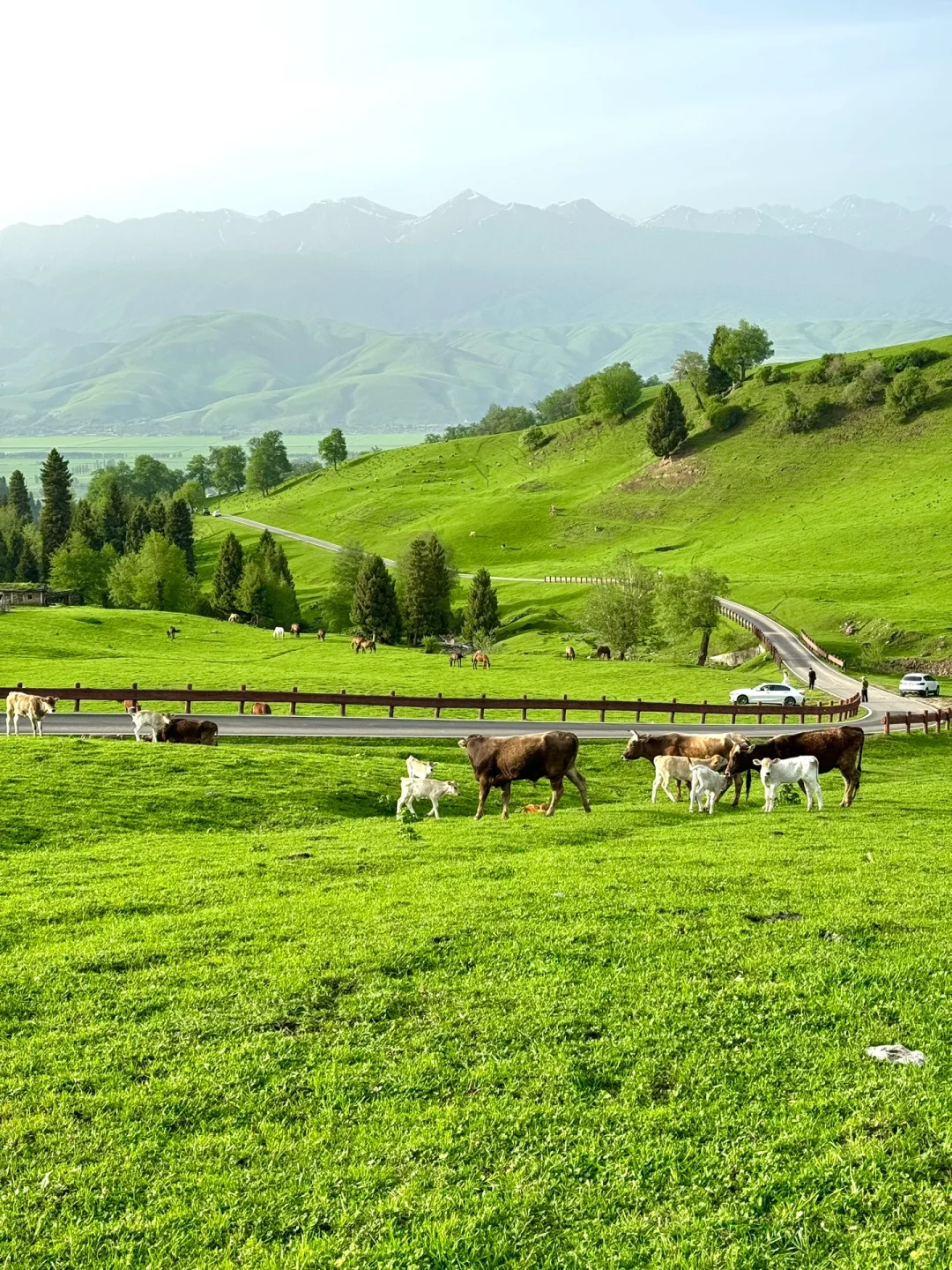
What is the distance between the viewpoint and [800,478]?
15562 centimetres

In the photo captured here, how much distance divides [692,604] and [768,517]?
72.3 metres

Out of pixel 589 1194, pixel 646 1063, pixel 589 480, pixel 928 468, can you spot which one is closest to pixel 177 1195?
pixel 589 1194

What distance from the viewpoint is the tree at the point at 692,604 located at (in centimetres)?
8262

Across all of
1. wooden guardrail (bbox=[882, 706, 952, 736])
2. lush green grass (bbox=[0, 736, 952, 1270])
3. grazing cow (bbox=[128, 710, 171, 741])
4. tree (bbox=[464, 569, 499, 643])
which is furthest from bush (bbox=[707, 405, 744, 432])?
lush green grass (bbox=[0, 736, 952, 1270])

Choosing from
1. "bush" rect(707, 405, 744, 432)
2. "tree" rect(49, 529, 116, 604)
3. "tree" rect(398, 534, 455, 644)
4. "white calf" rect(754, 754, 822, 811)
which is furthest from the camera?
"bush" rect(707, 405, 744, 432)

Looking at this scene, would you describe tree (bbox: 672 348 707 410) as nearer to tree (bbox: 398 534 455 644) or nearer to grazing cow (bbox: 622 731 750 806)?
tree (bbox: 398 534 455 644)

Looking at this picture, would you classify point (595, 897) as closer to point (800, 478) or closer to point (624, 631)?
point (624, 631)

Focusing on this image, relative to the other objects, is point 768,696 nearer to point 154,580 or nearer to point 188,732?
point 188,732

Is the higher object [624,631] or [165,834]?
Answer: [624,631]

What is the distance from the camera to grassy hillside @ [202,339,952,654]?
105 m

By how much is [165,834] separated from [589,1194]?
54.3 ft

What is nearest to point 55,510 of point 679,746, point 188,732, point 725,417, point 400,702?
point 400,702

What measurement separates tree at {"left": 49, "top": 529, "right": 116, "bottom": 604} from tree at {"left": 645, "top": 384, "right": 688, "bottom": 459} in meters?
104

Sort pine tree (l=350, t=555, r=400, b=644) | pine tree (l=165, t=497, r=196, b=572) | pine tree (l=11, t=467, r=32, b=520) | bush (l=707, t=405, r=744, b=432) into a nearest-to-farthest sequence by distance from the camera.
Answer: pine tree (l=350, t=555, r=400, b=644), pine tree (l=165, t=497, r=196, b=572), bush (l=707, t=405, r=744, b=432), pine tree (l=11, t=467, r=32, b=520)
